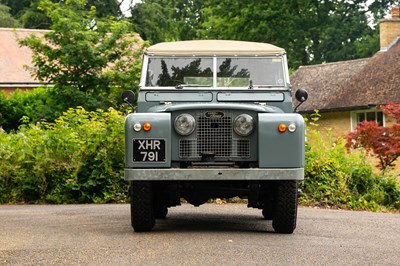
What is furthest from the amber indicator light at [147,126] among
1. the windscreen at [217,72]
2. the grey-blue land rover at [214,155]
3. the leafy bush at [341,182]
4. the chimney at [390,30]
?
the chimney at [390,30]

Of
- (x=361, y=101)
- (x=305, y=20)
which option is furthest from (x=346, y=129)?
(x=305, y=20)

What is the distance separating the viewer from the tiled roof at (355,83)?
3812 cm

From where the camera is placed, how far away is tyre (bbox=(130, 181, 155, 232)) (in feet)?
35.7

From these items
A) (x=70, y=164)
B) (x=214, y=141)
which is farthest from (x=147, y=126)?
(x=70, y=164)

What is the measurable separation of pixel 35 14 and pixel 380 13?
23.5 meters

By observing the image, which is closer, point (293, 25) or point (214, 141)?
point (214, 141)

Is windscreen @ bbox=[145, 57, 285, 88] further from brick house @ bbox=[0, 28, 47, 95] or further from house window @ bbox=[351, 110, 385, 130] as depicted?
brick house @ bbox=[0, 28, 47, 95]

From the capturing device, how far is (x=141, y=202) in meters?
10.9

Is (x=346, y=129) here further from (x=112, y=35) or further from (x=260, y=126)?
(x=260, y=126)

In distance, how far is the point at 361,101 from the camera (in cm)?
3841

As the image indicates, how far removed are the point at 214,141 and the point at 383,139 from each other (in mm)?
19493

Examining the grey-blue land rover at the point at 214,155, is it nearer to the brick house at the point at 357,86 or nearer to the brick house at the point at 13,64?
the brick house at the point at 357,86

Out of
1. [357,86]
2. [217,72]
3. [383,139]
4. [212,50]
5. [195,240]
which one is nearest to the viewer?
[195,240]

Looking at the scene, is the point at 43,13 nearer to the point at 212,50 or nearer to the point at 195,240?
the point at 212,50
